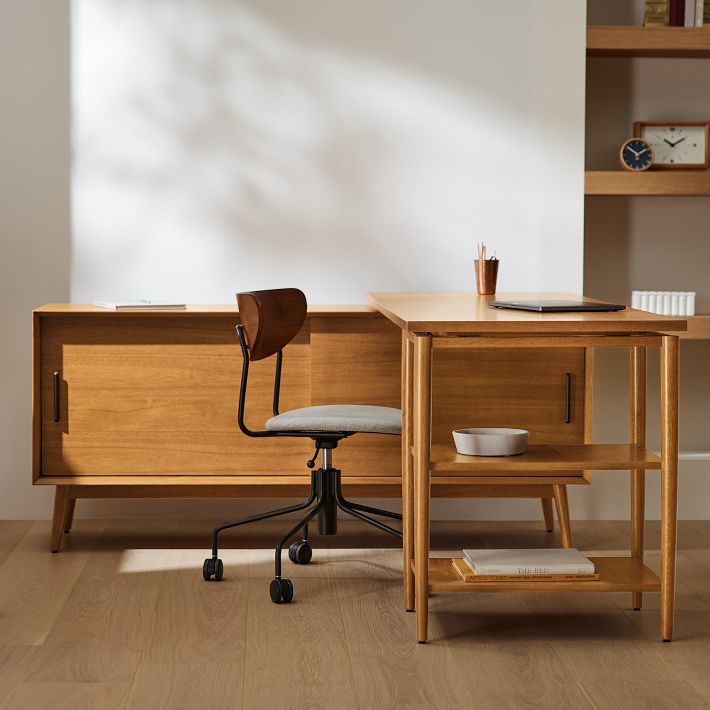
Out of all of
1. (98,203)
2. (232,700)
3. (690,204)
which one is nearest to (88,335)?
(98,203)

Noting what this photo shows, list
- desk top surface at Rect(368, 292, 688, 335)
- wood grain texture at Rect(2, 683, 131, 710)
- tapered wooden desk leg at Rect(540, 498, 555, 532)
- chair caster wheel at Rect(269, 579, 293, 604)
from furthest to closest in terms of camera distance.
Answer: tapered wooden desk leg at Rect(540, 498, 555, 532)
chair caster wheel at Rect(269, 579, 293, 604)
desk top surface at Rect(368, 292, 688, 335)
wood grain texture at Rect(2, 683, 131, 710)

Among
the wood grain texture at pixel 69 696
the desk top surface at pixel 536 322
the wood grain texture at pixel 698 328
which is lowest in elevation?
the wood grain texture at pixel 69 696

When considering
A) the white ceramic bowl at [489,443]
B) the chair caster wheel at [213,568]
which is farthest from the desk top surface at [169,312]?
the white ceramic bowl at [489,443]

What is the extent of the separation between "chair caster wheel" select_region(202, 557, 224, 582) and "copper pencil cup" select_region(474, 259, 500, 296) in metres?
1.34

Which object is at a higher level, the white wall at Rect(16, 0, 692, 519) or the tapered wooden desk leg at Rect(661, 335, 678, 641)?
the white wall at Rect(16, 0, 692, 519)

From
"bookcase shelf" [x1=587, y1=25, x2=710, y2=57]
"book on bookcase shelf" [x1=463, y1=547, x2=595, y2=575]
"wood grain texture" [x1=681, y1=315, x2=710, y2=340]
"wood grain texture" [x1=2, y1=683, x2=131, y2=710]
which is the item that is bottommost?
"wood grain texture" [x1=2, y1=683, x2=131, y2=710]

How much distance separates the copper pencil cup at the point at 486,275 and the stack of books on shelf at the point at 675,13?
126 centimetres

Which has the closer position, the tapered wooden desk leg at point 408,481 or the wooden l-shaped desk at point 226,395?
the tapered wooden desk leg at point 408,481

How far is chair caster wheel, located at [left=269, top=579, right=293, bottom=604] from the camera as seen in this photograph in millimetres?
3229

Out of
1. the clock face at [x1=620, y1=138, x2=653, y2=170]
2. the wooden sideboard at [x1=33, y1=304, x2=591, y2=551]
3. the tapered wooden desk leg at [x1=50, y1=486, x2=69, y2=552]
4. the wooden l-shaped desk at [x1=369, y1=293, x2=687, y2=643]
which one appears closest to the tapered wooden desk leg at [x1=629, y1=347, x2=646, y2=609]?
the wooden l-shaped desk at [x1=369, y1=293, x2=687, y2=643]

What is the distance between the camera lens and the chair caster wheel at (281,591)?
3.23 meters

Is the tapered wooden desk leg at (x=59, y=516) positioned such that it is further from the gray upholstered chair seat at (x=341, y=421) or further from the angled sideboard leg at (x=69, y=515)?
the gray upholstered chair seat at (x=341, y=421)

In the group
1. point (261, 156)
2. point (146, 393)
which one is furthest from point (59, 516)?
point (261, 156)

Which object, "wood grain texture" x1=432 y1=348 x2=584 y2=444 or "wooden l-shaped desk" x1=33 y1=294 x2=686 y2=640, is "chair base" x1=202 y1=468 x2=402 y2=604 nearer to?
"wooden l-shaped desk" x1=33 y1=294 x2=686 y2=640
